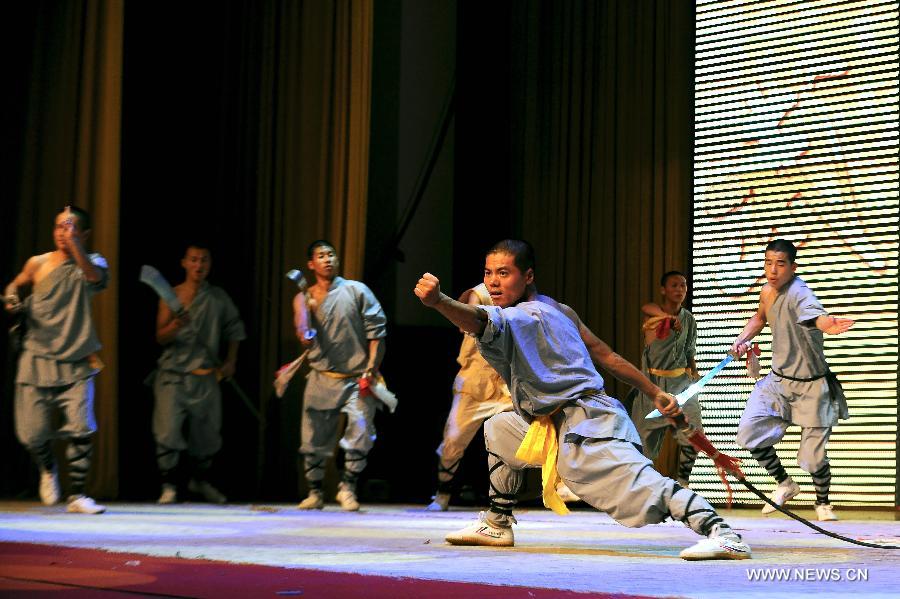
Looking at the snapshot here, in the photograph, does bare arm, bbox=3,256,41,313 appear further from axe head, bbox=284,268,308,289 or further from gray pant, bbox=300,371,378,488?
gray pant, bbox=300,371,378,488

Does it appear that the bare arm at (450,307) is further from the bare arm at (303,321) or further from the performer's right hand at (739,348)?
the bare arm at (303,321)

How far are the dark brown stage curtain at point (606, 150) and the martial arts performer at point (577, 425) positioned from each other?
12.7ft

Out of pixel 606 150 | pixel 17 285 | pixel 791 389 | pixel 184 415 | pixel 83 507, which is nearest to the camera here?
pixel 83 507

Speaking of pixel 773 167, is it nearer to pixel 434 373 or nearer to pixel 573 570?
pixel 434 373

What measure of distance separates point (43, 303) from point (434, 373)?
2478mm

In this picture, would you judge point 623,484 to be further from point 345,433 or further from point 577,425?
point 345,433

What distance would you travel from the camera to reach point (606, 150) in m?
7.89

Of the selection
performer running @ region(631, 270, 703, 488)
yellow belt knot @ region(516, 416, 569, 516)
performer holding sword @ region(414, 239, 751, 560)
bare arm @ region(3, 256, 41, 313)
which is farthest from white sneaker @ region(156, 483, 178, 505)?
yellow belt knot @ region(516, 416, 569, 516)

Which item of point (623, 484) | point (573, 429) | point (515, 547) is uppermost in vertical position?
point (573, 429)

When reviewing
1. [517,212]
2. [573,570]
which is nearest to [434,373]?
[517,212]

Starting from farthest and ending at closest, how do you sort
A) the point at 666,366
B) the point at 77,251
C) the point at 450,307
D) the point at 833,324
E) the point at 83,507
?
the point at 666,366
the point at 77,251
the point at 83,507
the point at 833,324
the point at 450,307

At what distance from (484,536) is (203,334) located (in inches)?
135

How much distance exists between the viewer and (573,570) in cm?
330

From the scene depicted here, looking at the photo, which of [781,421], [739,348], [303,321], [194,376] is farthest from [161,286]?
[781,421]
